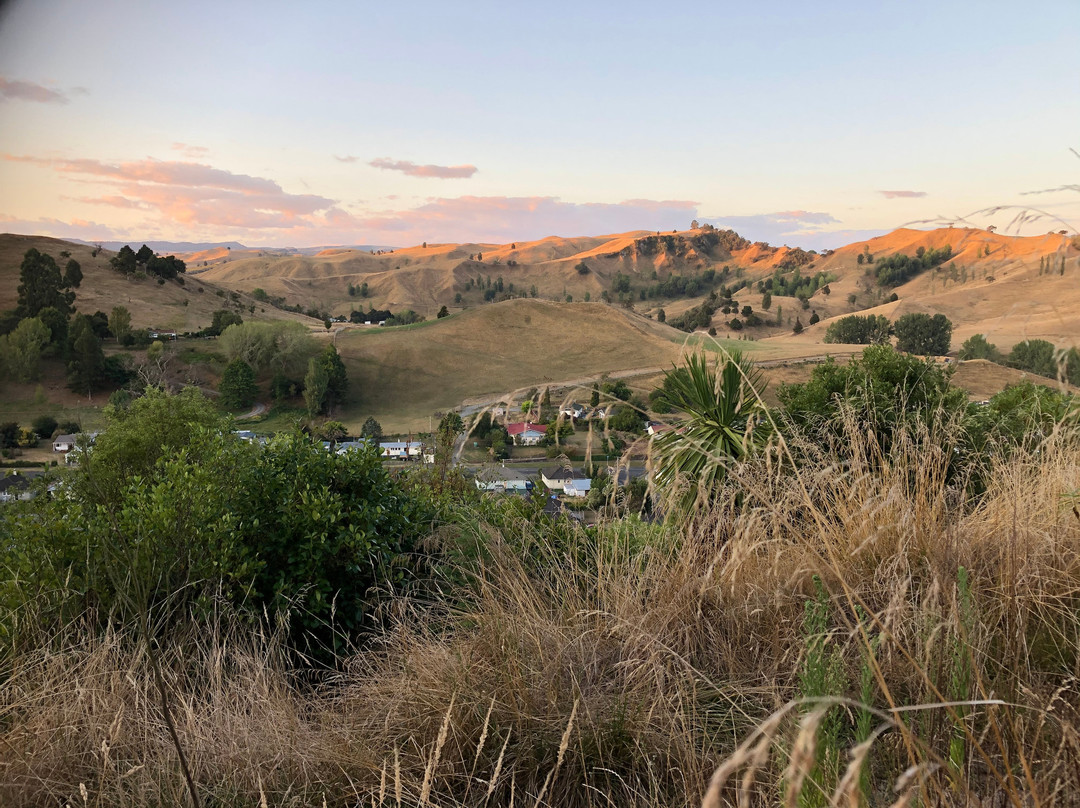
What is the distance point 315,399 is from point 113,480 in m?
35.3

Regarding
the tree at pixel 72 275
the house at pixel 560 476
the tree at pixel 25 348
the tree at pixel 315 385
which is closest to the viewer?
the house at pixel 560 476

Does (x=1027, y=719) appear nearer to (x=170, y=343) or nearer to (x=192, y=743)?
(x=192, y=743)

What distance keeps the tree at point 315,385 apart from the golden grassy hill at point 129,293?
1817 centimetres

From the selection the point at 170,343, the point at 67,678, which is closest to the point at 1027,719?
the point at 67,678

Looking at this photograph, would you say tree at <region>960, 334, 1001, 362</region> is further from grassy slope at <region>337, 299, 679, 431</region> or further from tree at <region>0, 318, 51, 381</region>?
tree at <region>0, 318, 51, 381</region>

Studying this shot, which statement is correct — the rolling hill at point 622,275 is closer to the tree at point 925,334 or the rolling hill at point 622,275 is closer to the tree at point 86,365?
the tree at point 925,334

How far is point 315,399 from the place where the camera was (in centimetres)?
4000

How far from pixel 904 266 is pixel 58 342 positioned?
90.2m

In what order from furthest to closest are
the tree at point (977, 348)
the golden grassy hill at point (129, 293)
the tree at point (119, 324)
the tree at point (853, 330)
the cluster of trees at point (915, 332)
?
the golden grassy hill at point (129, 293), the tree at point (853, 330), the cluster of trees at point (915, 332), the tree at point (119, 324), the tree at point (977, 348)

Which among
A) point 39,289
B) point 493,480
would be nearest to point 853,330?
point 493,480

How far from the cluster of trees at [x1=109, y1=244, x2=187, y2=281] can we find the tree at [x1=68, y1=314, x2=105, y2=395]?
86.4 ft

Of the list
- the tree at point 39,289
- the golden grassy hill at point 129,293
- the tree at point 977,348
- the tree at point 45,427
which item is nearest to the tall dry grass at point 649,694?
the tree at point 977,348

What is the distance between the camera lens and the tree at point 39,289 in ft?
155

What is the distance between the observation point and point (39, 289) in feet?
160
